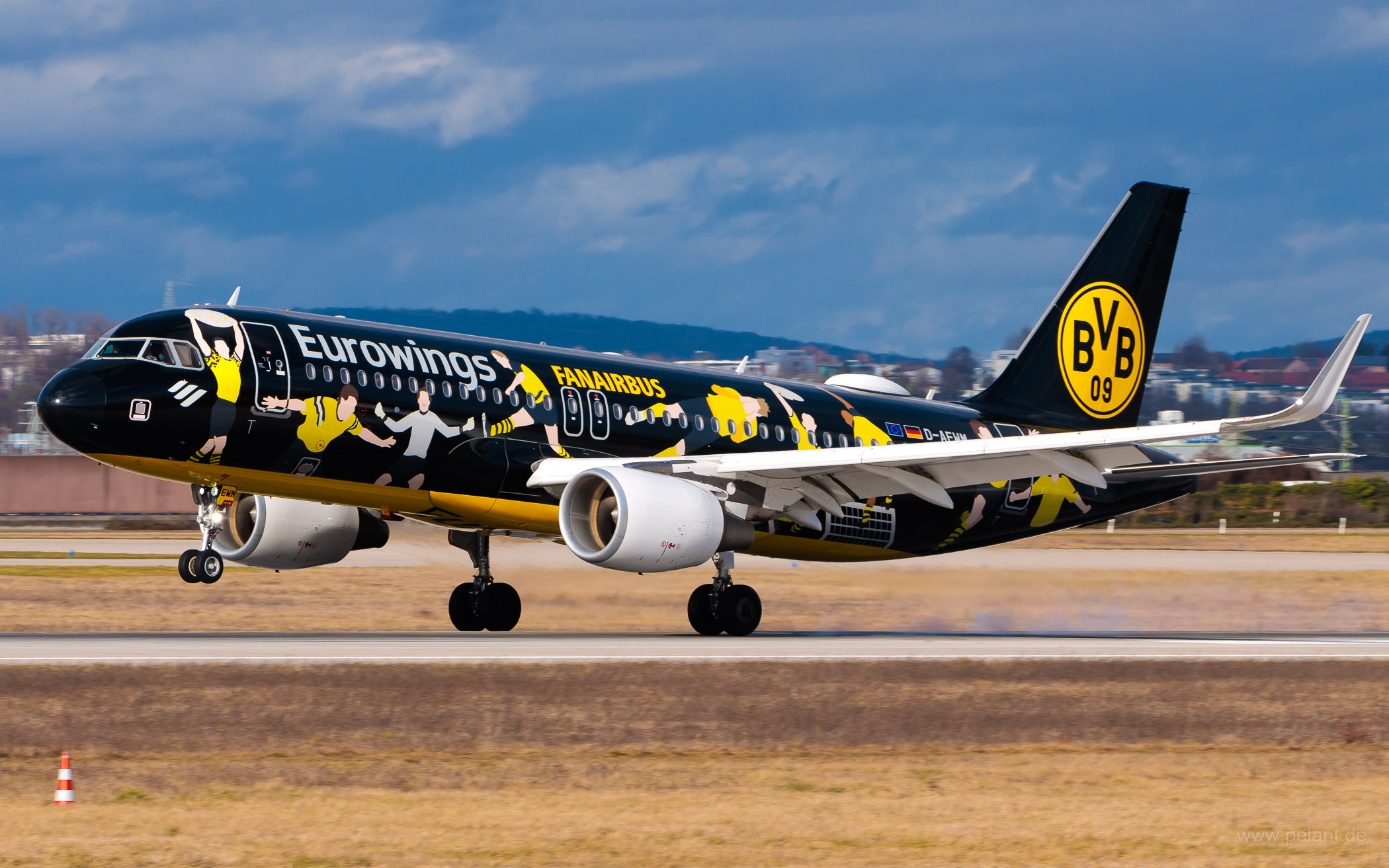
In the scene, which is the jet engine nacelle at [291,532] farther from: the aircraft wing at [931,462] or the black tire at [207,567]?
the black tire at [207,567]

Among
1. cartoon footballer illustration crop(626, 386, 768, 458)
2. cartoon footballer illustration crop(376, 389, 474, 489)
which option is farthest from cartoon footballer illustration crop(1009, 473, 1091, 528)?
cartoon footballer illustration crop(376, 389, 474, 489)

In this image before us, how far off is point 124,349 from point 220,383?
144cm

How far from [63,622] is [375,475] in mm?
9384

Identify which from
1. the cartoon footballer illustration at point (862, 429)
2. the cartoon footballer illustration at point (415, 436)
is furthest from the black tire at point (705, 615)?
the cartoon footballer illustration at point (862, 429)

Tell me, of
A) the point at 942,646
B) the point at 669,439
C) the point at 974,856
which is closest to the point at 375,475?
the point at 669,439

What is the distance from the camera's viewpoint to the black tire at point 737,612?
25.7 m

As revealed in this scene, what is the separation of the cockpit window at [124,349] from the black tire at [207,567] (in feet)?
10.0

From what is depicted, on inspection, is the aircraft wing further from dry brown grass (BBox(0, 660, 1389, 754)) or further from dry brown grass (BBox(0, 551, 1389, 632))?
dry brown grass (BBox(0, 660, 1389, 754))

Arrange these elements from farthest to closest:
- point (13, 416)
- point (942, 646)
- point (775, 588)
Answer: point (13, 416)
point (775, 588)
point (942, 646)

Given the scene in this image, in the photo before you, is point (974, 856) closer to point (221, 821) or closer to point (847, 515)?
point (221, 821)

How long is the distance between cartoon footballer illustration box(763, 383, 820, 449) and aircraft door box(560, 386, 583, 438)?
4.68 meters

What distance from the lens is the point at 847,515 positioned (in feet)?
93.2

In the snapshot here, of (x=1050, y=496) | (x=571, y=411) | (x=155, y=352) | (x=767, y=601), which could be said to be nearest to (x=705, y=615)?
(x=571, y=411)

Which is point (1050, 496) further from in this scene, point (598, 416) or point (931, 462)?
point (598, 416)
